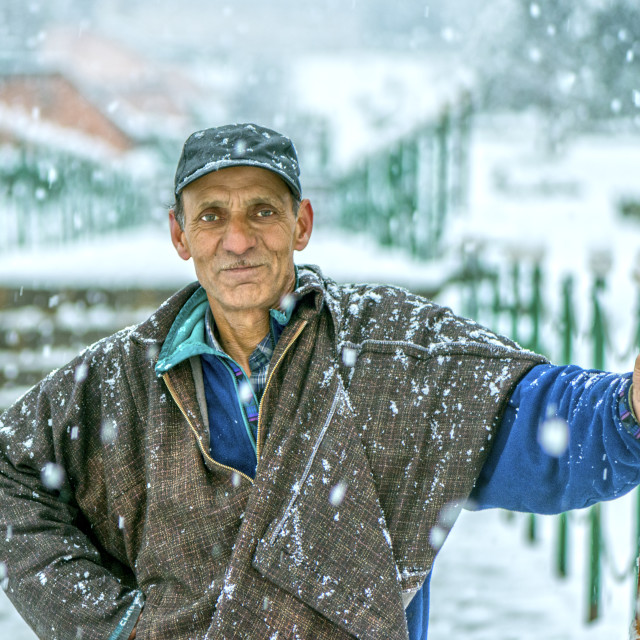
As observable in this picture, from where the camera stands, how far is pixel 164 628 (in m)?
1.71

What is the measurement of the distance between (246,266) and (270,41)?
207ft

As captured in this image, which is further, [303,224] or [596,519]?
[596,519]

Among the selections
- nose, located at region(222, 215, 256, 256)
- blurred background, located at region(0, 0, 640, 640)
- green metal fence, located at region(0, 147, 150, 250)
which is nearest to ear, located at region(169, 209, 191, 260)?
nose, located at region(222, 215, 256, 256)

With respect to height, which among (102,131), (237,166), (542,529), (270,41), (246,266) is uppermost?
(270,41)

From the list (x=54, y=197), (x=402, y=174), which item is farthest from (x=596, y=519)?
(x=54, y=197)

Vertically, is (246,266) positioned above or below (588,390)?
above

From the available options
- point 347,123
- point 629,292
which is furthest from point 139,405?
point 347,123

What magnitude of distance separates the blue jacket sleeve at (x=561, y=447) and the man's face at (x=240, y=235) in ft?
2.21

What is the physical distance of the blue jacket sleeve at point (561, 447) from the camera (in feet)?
4.93

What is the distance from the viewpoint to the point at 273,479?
66.2 inches

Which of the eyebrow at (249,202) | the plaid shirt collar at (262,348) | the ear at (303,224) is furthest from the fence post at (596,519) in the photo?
the eyebrow at (249,202)

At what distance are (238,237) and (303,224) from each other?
0.29 m

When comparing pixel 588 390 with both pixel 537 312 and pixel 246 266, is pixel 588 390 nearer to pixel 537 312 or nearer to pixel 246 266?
pixel 246 266

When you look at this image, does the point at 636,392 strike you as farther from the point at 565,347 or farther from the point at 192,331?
the point at 565,347
